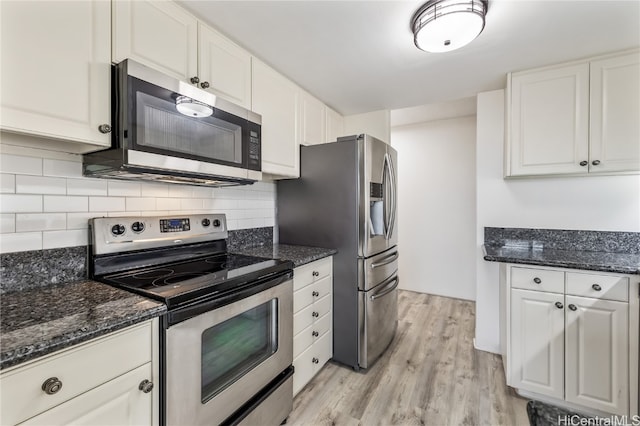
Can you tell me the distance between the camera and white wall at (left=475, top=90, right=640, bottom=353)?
6.72 ft

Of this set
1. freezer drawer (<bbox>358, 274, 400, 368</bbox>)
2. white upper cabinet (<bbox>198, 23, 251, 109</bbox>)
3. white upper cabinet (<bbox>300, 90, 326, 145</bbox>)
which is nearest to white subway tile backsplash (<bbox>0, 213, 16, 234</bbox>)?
white upper cabinet (<bbox>198, 23, 251, 109</bbox>)

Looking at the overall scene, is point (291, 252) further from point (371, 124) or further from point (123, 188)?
point (371, 124)

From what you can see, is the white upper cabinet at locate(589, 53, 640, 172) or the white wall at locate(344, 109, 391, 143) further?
the white wall at locate(344, 109, 391, 143)

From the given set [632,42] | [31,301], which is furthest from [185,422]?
[632,42]

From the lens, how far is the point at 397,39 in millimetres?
1720

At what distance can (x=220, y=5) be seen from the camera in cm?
145

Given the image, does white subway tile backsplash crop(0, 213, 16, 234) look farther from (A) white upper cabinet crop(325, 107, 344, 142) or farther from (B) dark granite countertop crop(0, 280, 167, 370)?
(A) white upper cabinet crop(325, 107, 344, 142)

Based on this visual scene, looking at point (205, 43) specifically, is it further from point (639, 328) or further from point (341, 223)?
point (639, 328)

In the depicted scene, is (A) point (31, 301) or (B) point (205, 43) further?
(B) point (205, 43)

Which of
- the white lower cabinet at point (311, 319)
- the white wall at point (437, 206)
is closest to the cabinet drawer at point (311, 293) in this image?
the white lower cabinet at point (311, 319)

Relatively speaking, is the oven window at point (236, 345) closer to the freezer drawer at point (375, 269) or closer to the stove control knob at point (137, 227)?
the stove control knob at point (137, 227)

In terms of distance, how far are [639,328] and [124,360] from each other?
2.42 metres

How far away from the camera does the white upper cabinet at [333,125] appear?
111 inches

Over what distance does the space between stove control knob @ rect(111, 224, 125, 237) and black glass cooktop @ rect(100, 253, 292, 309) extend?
20 cm
